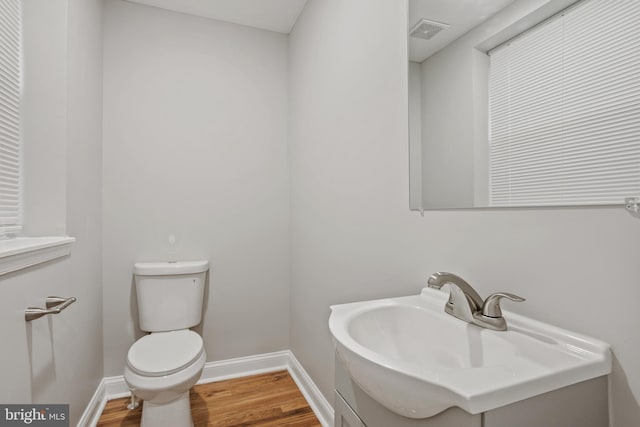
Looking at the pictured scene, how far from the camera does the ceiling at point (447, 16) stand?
0.90 m

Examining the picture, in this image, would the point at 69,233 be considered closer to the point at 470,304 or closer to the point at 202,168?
the point at 202,168

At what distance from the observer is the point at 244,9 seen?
83.7 inches

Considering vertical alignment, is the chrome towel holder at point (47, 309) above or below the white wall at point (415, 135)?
below

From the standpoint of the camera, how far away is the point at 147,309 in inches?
77.0

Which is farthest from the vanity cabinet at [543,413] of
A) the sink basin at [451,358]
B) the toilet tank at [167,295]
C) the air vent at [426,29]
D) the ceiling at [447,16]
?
the toilet tank at [167,295]

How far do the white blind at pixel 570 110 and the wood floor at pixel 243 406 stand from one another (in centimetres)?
166

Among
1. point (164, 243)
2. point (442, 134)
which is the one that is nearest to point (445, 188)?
point (442, 134)

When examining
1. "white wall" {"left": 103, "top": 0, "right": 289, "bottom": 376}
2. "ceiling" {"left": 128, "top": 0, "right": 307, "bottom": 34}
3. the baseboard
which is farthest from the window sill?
"ceiling" {"left": 128, "top": 0, "right": 307, "bottom": 34}

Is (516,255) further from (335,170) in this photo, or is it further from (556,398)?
(335,170)

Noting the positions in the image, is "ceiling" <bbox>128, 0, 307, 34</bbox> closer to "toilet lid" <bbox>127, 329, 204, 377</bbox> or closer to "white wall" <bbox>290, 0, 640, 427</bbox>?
"white wall" <bbox>290, 0, 640, 427</bbox>

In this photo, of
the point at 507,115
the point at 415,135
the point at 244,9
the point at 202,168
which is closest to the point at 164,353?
the point at 202,168

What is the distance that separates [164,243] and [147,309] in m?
0.42

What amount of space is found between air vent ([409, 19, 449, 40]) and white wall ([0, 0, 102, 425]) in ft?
4.80

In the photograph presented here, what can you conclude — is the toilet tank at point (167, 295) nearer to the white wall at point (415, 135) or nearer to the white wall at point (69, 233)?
the white wall at point (69, 233)
